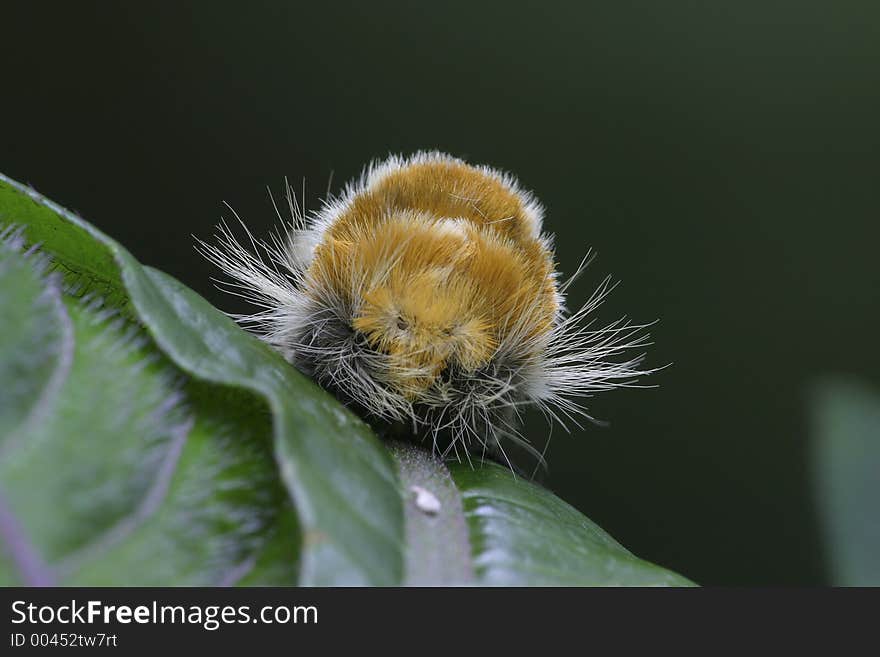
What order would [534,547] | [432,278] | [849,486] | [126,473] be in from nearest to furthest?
[126,473]
[534,547]
[432,278]
[849,486]

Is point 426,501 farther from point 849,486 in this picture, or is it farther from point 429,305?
point 849,486

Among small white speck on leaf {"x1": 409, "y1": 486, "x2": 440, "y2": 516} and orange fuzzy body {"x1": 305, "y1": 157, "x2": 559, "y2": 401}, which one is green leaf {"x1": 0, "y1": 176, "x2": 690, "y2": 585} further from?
orange fuzzy body {"x1": 305, "y1": 157, "x2": 559, "y2": 401}

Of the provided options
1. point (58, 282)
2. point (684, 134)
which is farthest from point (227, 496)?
point (684, 134)

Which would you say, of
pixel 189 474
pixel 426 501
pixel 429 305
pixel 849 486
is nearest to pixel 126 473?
pixel 189 474

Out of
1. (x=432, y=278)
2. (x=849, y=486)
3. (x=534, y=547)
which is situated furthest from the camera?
(x=849, y=486)

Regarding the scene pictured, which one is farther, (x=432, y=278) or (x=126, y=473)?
(x=432, y=278)

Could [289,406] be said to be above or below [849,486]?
below
